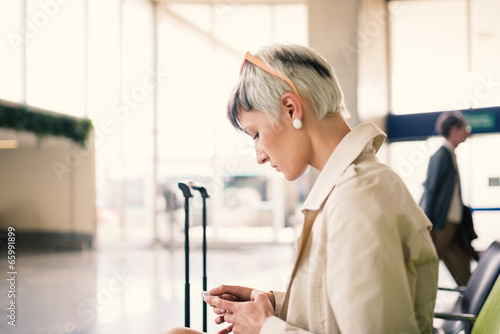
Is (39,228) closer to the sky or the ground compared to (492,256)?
closer to the ground

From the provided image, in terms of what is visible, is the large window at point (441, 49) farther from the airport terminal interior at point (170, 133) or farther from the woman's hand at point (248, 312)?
the woman's hand at point (248, 312)

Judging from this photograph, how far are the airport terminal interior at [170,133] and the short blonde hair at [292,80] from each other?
315 cm

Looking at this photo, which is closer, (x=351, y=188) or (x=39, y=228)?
(x=351, y=188)

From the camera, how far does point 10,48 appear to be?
798cm

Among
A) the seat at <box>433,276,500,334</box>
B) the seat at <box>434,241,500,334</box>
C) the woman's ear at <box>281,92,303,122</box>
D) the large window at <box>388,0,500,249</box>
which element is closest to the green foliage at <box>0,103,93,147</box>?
the large window at <box>388,0,500,249</box>

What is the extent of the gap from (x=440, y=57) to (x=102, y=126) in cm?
749

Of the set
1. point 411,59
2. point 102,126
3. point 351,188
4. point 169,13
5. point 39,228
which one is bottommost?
point 39,228

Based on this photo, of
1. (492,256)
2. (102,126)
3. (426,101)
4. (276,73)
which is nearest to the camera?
(276,73)

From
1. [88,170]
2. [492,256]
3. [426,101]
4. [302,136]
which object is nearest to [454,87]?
[426,101]

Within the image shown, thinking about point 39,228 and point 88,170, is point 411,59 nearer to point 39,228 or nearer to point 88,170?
point 88,170

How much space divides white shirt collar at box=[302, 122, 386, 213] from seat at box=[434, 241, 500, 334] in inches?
35.7

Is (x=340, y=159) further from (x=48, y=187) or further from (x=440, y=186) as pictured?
(x=48, y=187)

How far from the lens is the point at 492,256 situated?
183cm

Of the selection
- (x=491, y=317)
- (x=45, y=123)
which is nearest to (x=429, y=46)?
(x=491, y=317)
